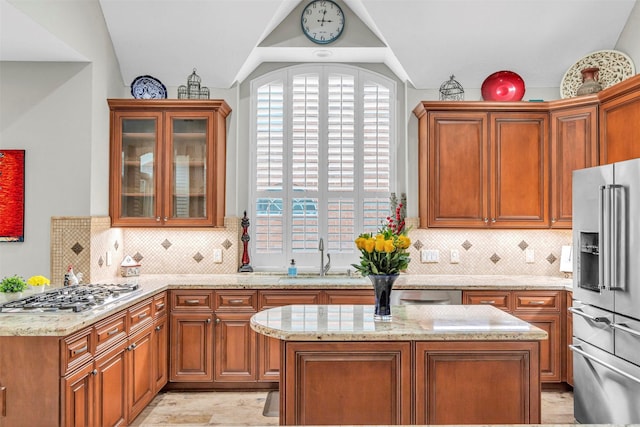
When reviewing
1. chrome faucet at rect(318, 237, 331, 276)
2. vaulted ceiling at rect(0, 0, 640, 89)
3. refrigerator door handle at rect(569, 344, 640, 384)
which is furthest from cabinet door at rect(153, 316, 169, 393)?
refrigerator door handle at rect(569, 344, 640, 384)

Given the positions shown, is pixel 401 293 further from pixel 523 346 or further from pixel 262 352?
pixel 523 346

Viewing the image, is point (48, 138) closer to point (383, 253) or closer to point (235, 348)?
point (235, 348)

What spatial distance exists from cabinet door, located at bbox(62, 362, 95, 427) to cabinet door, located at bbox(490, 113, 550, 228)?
3.27 m

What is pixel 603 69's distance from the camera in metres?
4.25

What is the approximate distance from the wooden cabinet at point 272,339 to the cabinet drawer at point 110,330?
1167mm

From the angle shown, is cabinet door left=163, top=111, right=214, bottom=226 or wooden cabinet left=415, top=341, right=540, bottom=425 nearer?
wooden cabinet left=415, top=341, right=540, bottom=425

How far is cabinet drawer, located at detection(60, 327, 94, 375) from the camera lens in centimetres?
232

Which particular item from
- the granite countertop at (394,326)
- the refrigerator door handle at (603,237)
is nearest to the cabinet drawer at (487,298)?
the refrigerator door handle at (603,237)

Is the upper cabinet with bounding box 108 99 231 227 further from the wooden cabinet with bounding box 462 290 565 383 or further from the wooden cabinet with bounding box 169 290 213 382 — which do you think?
the wooden cabinet with bounding box 462 290 565 383

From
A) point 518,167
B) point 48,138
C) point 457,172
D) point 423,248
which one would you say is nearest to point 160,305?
point 48,138

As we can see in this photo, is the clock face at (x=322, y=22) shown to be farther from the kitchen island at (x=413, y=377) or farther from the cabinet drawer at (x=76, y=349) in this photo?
the cabinet drawer at (x=76, y=349)

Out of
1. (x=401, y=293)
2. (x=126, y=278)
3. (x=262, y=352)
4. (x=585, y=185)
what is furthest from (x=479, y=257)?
(x=126, y=278)

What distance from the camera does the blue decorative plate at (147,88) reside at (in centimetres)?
434

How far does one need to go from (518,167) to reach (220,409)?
10.3 ft
